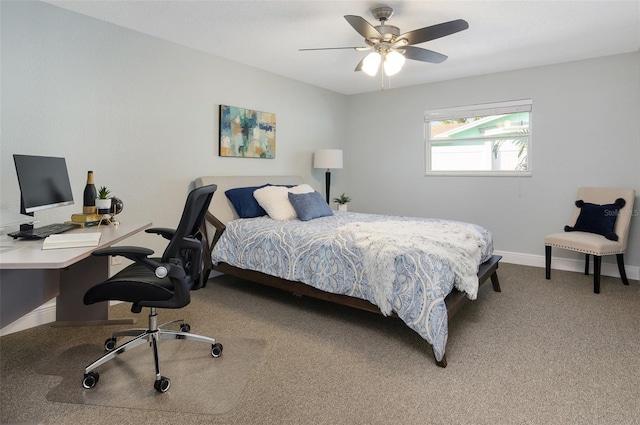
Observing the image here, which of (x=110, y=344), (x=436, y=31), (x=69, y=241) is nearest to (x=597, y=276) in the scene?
(x=436, y=31)

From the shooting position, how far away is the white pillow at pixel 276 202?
367 centimetres

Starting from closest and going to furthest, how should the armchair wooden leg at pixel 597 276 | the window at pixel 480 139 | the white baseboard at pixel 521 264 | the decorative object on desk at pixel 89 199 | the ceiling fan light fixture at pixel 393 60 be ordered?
the decorative object on desk at pixel 89 199
the white baseboard at pixel 521 264
the ceiling fan light fixture at pixel 393 60
the armchair wooden leg at pixel 597 276
the window at pixel 480 139

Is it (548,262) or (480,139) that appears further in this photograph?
(480,139)

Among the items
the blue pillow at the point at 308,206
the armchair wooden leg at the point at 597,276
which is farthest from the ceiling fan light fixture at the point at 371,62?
the armchair wooden leg at the point at 597,276

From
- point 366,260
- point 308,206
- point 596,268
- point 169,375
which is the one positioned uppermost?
point 308,206

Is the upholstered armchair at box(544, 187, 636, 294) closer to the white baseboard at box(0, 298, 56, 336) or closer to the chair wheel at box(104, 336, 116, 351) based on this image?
the chair wheel at box(104, 336, 116, 351)

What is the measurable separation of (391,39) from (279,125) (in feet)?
7.21

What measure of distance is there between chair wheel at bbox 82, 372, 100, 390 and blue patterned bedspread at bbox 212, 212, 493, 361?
142 centimetres

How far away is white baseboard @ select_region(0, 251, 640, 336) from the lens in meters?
2.62

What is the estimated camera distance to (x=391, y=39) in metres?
2.78

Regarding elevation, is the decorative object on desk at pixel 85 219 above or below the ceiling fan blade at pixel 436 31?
below

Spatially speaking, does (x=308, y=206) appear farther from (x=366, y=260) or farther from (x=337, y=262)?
(x=366, y=260)

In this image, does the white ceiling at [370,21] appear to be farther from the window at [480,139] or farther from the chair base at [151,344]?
the chair base at [151,344]

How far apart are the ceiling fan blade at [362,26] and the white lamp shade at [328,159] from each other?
235 centimetres
